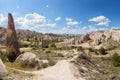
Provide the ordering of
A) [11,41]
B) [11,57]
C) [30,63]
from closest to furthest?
[30,63]
[11,57]
[11,41]

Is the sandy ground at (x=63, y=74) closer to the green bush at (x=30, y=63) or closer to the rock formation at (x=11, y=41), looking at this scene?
the green bush at (x=30, y=63)

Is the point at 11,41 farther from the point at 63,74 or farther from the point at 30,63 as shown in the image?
the point at 63,74

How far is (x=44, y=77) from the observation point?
810 inches

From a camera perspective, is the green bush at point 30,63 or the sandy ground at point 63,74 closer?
the sandy ground at point 63,74

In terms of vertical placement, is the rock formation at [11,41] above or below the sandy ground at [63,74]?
above

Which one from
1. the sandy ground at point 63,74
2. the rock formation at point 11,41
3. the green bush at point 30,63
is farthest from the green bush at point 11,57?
the sandy ground at point 63,74

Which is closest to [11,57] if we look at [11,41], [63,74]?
[11,41]

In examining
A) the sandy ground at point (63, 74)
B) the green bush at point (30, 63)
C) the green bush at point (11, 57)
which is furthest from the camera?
the green bush at point (11, 57)

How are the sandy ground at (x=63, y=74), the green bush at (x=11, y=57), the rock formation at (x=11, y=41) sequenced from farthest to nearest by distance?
the rock formation at (x=11, y=41), the green bush at (x=11, y=57), the sandy ground at (x=63, y=74)

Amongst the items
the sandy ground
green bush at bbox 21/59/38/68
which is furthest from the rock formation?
the sandy ground

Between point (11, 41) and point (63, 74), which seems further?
point (11, 41)

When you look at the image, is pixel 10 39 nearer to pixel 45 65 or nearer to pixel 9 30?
Result: pixel 9 30

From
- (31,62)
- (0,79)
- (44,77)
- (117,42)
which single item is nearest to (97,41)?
(117,42)

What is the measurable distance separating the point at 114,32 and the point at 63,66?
9614 centimetres
